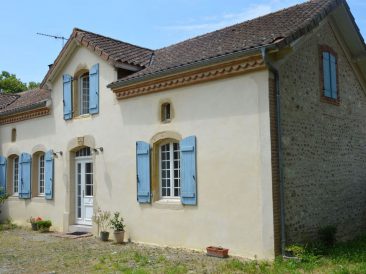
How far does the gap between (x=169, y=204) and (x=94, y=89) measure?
434 cm

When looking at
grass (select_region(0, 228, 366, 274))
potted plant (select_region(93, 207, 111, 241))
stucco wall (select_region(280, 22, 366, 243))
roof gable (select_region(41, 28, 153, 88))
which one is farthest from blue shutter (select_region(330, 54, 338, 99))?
potted plant (select_region(93, 207, 111, 241))

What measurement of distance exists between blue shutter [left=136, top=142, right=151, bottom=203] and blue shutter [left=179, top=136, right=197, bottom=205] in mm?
1179

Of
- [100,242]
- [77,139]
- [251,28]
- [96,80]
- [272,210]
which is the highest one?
[251,28]

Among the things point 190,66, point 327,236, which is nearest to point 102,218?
point 190,66

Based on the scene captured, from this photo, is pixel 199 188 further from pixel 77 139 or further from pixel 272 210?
pixel 77 139

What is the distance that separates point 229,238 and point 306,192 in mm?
1974

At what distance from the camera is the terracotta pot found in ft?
28.1

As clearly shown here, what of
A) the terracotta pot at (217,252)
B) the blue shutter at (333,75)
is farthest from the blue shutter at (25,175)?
the blue shutter at (333,75)

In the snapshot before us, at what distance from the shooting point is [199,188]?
943cm

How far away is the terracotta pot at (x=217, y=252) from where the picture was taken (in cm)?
856

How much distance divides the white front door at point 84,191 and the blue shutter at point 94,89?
163 centimetres

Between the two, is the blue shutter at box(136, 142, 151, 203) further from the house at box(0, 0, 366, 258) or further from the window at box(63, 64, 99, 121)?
the window at box(63, 64, 99, 121)

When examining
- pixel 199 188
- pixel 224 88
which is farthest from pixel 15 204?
pixel 224 88

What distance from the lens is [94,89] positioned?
1231cm
